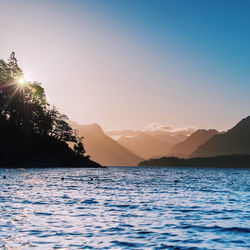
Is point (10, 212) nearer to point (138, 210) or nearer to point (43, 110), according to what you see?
point (138, 210)

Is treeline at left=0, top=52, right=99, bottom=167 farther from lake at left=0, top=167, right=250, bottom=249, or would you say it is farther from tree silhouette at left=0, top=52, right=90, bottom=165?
lake at left=0, top=167, right=250, bottom=249

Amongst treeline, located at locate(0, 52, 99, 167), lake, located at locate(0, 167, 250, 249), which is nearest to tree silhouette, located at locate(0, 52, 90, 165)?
treeline, located at locate(0, 52, 99, 167)

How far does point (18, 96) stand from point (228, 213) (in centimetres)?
13493

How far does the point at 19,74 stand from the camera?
156 meters

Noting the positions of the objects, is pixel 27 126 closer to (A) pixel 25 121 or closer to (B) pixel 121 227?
(A) pixel 25 121

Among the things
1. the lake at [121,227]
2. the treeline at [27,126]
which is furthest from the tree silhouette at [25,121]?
the lake at [121,227]

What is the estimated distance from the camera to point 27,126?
147250 millimetres

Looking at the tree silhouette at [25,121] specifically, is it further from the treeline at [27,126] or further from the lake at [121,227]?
the lake at [121,227]

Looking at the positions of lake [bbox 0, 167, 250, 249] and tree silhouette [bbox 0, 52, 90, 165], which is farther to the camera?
tree silhouette [bbox 0, 52, 90, 165]

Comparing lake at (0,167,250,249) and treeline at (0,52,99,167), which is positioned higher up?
treeline at (0,52,99,167)

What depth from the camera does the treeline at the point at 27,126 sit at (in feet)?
466

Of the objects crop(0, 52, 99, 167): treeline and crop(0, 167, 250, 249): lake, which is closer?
crop(0, 167, 250, 249): lake

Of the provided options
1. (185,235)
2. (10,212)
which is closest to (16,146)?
(10,212)

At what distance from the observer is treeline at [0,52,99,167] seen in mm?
142000
